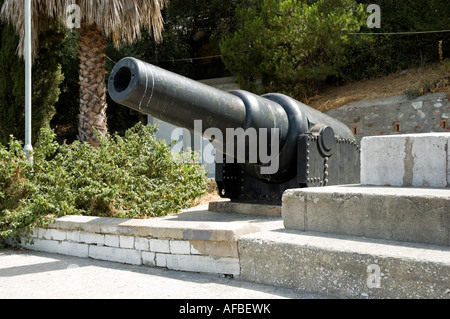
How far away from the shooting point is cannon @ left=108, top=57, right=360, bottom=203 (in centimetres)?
344

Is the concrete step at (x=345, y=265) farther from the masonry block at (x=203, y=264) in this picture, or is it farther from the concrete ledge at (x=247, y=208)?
the concrete ledge at (x=247, y=208)

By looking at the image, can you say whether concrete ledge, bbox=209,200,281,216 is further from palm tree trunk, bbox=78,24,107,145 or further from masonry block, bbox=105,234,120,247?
palm tree trunk, bbox=78,24,107,145

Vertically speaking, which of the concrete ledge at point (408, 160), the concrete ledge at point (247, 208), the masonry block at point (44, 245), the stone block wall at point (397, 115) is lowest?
the masonry block at point (44, 245)

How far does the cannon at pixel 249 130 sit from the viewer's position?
3.44 meters

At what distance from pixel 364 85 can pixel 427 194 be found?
11.8m

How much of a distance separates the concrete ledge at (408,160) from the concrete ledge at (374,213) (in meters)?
0.39

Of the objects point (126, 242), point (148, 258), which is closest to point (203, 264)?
point (148, 258)

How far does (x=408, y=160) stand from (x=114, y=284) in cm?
251

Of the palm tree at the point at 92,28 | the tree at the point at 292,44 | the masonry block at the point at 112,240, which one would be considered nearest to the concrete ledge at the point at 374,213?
Answer: the masonry block at the point at 112,240

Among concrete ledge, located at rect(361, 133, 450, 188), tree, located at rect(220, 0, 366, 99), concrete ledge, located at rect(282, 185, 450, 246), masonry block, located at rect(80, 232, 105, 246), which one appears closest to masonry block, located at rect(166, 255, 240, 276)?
concrete ledge, located at rect(282, 185, 450, 246)

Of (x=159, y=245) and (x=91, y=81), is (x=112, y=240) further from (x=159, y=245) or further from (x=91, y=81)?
(x=91, y=81)

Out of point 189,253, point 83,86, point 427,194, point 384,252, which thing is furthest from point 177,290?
point 83,86

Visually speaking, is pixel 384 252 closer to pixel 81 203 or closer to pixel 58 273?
pixel 58 273

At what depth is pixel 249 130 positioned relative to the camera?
4.25 meters
